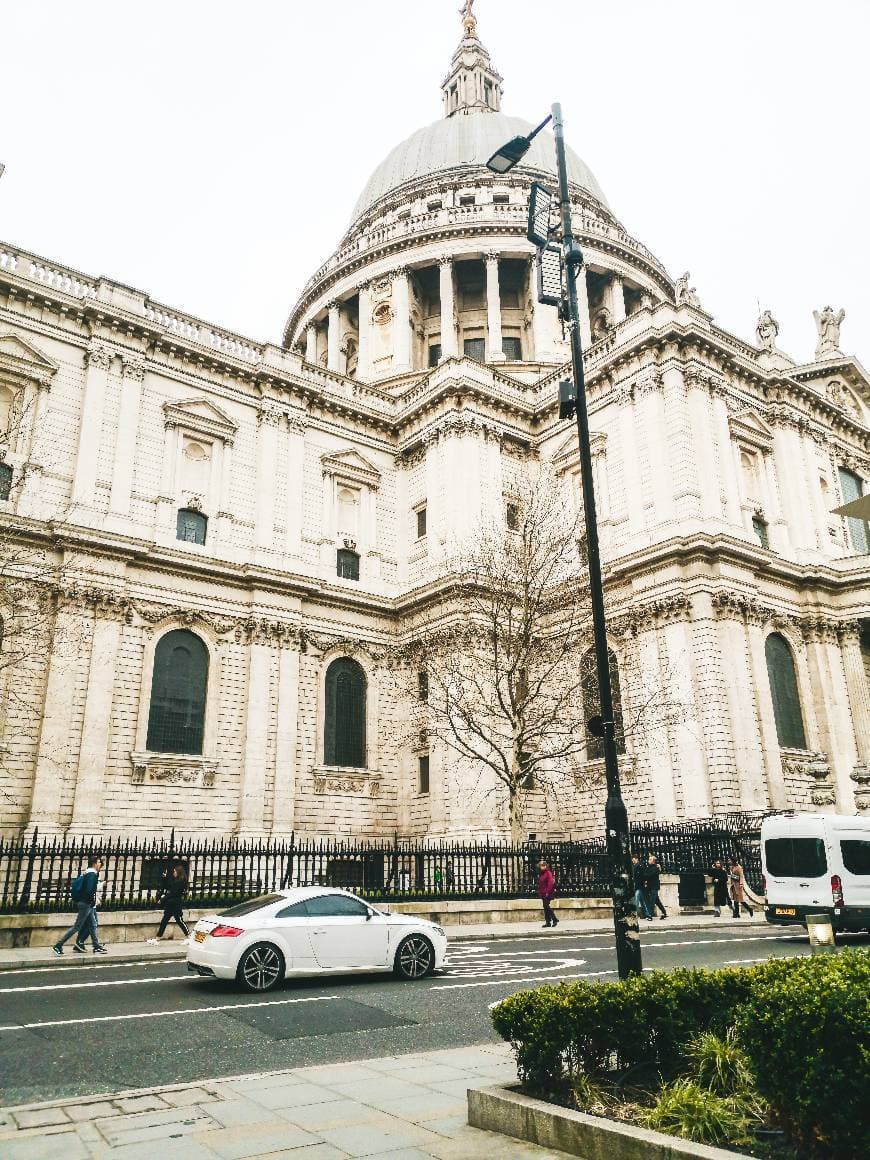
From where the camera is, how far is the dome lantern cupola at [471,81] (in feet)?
231

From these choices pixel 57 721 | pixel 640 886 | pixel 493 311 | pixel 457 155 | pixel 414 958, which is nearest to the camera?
pixel 414 958

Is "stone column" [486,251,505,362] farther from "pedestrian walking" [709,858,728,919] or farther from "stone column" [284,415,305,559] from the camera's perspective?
"pedestrian walking" [709,858,728,919]

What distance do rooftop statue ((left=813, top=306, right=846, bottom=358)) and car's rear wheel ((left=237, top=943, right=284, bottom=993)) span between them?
1589 inches

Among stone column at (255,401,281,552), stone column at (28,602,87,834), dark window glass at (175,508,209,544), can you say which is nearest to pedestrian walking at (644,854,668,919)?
stone column at (28,602,87,834)

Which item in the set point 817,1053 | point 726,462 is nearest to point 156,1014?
point 817,1053

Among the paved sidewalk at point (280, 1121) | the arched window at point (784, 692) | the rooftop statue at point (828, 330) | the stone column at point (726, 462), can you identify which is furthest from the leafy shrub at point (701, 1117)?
the rooftop statue at point (828, 330)

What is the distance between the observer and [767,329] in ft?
131

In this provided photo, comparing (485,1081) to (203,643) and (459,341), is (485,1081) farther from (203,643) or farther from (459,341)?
(459,341)

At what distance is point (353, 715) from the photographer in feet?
113

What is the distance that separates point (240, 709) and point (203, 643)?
2.73 m

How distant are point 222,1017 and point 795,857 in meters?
14.1

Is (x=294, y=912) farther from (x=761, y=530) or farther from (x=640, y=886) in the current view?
(x=761, y=530)

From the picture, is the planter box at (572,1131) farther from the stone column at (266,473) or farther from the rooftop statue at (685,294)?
the rooftop statue at (685,294)

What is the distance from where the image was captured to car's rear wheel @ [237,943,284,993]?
39.0 feet
